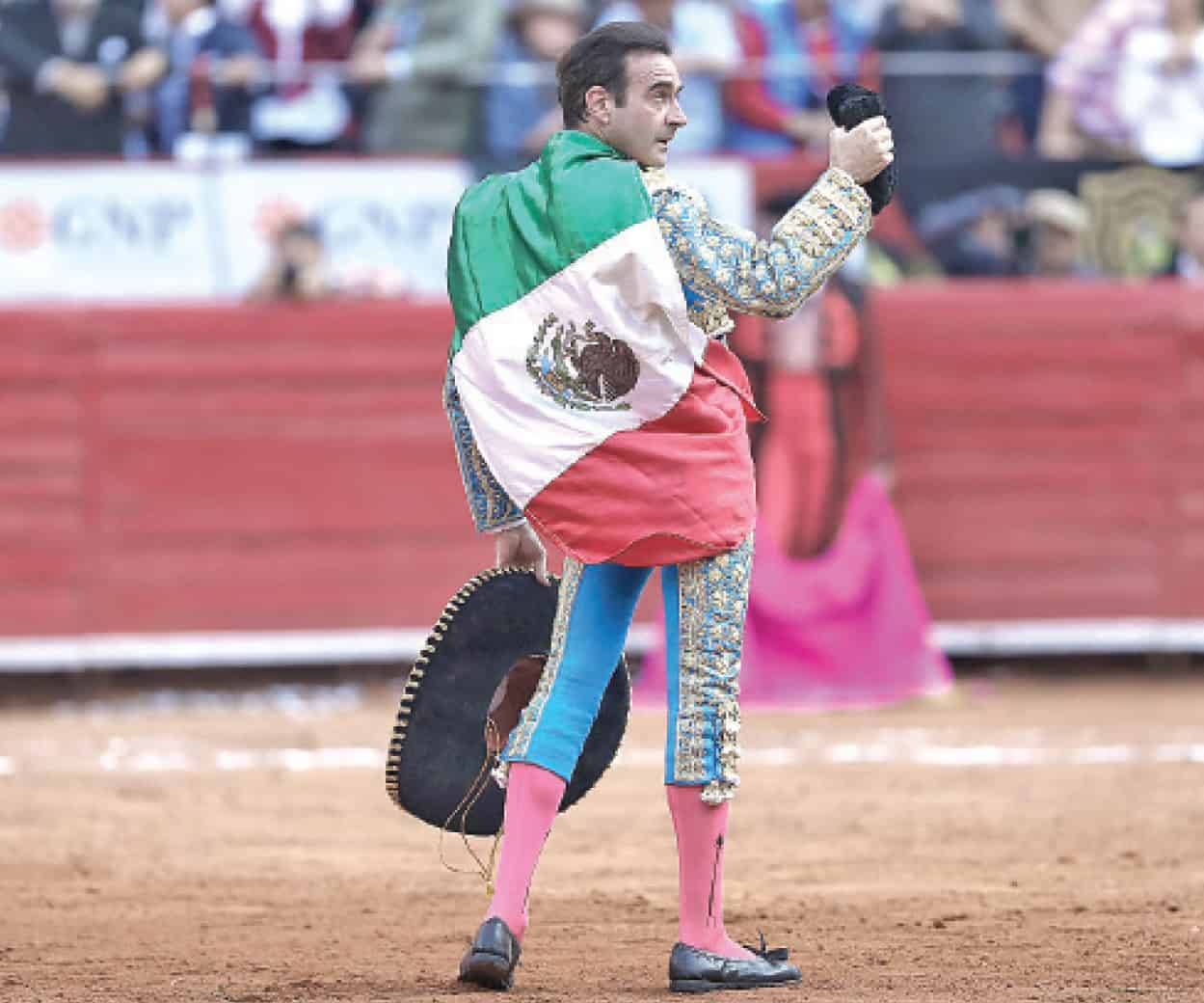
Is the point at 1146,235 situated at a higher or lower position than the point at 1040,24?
lower

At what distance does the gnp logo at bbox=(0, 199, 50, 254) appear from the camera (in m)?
9.66

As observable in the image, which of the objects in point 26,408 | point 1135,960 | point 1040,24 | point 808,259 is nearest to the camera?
point 808,259

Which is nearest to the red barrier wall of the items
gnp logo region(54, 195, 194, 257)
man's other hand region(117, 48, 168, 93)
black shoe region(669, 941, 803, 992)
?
gnp logo region(54, 195, 194, 257)

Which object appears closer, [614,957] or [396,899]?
[614,957]

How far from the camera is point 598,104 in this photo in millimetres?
4172

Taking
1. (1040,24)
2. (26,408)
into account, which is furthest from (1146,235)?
(26,408)

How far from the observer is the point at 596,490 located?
4.18m

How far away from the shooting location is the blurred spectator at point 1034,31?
10.6 metres

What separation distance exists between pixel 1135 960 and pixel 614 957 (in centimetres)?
96

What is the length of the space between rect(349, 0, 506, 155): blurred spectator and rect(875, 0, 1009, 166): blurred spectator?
1.66 m

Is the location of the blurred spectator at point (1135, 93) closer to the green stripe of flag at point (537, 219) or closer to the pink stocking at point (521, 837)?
the green stripe of flag at point (537, 219)

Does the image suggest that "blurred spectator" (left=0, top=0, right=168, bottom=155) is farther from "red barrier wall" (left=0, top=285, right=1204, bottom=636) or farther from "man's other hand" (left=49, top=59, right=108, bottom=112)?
"red barrier wall" (left=0, top=285, right=1204, bottom=636)

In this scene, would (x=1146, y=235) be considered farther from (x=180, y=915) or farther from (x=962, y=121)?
(x=180, y=915)

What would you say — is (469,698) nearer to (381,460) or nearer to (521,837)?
(521,837)
